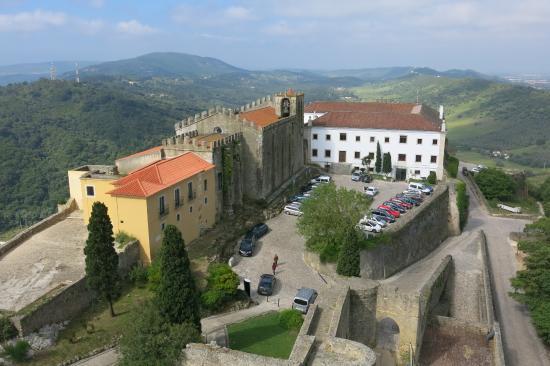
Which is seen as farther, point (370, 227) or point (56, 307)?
point (370, 227)

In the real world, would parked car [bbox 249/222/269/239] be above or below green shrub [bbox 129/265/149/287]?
below

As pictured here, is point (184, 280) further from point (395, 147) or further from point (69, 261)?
point (395, 147)

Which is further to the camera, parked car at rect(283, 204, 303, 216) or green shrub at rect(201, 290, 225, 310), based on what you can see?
parked car at rect(283, 204, 303, 216)

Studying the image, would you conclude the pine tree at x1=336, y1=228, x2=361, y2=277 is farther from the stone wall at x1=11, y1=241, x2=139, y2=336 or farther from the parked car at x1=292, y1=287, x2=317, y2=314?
the stone wall at x1=11, y1=241, x2=139, y2=336

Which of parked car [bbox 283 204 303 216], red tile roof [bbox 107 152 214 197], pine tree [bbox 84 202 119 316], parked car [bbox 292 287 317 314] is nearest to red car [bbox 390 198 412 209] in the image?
parked car [bbox 283 204 303 216]

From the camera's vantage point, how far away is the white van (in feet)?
174

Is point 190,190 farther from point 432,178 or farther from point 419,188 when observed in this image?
point 432,178

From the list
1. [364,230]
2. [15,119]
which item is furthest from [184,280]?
[15,119]

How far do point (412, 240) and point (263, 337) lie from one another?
2077 centimetres

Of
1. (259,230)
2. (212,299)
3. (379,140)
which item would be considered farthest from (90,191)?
(379,140)

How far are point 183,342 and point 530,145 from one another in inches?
6877

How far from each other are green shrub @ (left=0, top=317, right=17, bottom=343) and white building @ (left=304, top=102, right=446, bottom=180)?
1873 inches

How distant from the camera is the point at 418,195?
50750mm

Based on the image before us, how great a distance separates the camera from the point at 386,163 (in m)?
61.2
